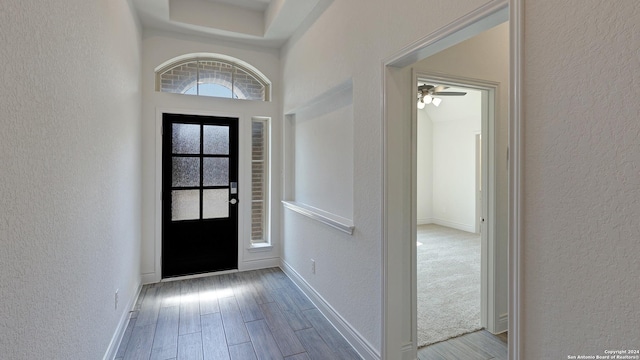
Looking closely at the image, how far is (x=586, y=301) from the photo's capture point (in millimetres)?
957

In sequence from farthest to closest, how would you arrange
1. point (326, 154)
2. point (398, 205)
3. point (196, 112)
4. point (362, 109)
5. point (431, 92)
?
point (431, 92) < point (196, 112) < point (326, 154) < point (362, 109) < point (398, 205)

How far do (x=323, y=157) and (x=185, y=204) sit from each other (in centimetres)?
189

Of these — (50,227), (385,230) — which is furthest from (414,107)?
(50,227)

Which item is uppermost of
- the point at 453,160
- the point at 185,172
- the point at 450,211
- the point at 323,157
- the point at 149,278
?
the point at 453,160

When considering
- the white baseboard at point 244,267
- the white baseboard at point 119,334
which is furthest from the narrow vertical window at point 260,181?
the white baseboard at point 119,334

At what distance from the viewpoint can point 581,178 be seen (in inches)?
38.2

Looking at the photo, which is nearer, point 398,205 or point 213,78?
point 398,205

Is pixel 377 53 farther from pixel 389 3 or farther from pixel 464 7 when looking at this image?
pixel 464 7

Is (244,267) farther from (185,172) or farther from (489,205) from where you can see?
(489,205)


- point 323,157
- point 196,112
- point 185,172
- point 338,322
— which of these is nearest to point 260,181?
point 185,172

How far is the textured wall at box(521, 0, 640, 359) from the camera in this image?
0.87m

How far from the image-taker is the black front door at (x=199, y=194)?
3607 mm

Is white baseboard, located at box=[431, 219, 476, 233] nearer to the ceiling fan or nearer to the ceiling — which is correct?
the ceiling fan

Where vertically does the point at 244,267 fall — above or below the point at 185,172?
below
